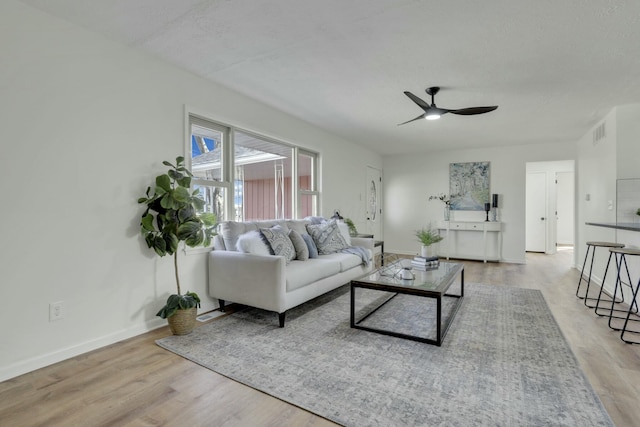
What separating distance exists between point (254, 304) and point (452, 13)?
2781 mm

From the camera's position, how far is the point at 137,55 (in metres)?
2.72

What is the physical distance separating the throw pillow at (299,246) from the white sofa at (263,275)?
7 centimetres

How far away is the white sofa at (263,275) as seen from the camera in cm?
282

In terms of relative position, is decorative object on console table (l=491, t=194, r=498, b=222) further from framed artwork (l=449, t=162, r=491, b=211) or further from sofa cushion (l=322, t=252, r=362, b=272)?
sofa cushion (l=322, t=252, r=362, b=272)

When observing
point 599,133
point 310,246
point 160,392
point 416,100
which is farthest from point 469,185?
point 160,392

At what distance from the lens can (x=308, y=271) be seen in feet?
10.4

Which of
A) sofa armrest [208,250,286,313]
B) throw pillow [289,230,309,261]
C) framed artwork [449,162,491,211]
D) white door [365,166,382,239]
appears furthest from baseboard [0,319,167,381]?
framed artwork [449,162,491,211]

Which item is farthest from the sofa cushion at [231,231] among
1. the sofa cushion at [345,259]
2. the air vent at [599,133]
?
the air vent at [599,133]

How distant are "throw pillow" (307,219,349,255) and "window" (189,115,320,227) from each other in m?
0.68

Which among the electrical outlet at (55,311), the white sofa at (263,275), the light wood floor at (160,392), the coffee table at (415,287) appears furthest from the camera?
the white sofa at (263,275)

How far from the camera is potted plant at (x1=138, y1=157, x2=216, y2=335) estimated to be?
8.65ft

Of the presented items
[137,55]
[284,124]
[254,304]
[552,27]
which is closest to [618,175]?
[552,27]

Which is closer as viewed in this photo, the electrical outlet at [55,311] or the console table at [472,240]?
the electrical outlet at [55,311]

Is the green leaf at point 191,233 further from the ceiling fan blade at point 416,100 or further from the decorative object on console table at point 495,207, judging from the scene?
Answer: the decorative object on console table at point 495,207
